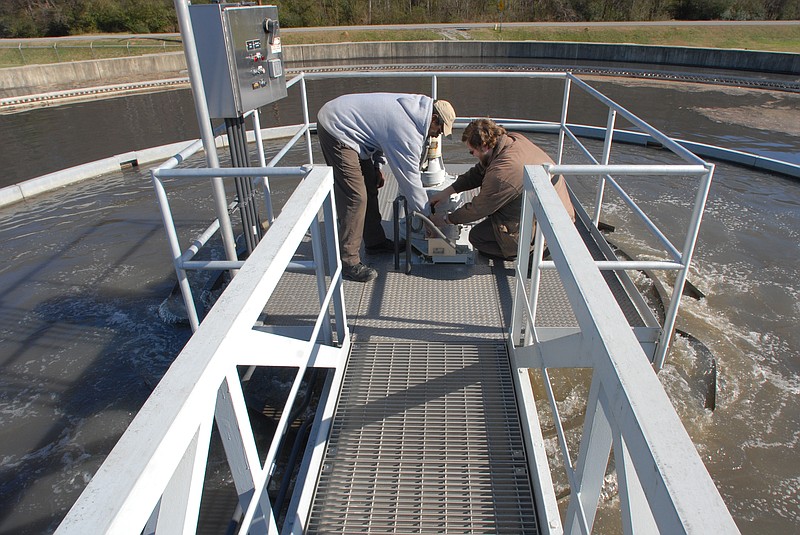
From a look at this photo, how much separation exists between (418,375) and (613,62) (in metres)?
22.5

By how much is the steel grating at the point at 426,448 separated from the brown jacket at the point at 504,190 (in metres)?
1.00

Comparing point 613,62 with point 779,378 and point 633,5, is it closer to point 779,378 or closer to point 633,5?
point 633,5

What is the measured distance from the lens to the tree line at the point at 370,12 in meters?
29.4

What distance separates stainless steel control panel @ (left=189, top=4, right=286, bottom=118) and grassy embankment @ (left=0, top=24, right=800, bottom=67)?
67.9 feet

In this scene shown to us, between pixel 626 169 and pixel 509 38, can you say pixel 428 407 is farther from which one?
pixel 509 38

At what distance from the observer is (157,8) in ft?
97.9

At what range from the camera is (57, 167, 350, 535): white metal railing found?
1.05 m

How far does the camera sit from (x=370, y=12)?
111ft

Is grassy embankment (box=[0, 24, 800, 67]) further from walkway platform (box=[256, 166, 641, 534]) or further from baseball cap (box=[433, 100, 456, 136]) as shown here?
walkway platform (box=[256, 166, 641, 534])

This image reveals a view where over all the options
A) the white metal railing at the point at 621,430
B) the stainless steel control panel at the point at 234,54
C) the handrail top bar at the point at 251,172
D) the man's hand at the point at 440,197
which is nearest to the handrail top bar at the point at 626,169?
the white metal railing at the point at 621,430

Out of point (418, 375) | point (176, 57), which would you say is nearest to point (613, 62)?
point (176, 57)

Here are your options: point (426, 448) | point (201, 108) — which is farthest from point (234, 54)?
point (426, 448)

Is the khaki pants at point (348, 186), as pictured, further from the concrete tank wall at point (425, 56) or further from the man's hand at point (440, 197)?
the concrete tank wall at point (425, 56)

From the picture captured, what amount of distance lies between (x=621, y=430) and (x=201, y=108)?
11.3ft
